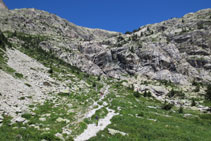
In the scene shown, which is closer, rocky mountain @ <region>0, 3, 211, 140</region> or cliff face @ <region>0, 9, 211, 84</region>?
rocky mountain @ <region>0, 3, 211, 140</region>

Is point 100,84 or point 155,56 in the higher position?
point 155,56

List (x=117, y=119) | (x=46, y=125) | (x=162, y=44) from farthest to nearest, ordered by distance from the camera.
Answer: (x=162, y=44) < (x=117, y=119) < (x=46, y=125)

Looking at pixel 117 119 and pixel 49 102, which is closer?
pixel 117 119

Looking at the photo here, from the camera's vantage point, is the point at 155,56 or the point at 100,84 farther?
the point at 155,56

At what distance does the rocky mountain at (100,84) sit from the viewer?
1611 cm

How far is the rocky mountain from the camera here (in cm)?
1611

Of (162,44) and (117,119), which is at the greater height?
(162,44)

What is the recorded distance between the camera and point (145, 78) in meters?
102

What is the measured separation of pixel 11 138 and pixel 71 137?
5.33 m

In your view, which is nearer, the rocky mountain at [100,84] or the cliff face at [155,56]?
the rocky mountain at [100,84]

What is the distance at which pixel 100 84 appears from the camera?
62094 mm

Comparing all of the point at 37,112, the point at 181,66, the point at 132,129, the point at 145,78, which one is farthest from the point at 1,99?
the point at 181,66

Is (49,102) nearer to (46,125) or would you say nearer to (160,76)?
(46,125)

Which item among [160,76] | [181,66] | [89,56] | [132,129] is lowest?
[132,129]
